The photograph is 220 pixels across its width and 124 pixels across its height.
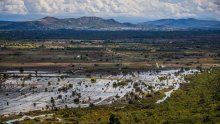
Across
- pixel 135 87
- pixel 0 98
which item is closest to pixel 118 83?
pixel 135 87

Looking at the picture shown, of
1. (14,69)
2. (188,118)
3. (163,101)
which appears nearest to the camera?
(188,118)

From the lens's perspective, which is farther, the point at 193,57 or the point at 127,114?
the point at 193,57

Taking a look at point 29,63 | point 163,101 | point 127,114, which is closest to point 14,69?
point 29,63

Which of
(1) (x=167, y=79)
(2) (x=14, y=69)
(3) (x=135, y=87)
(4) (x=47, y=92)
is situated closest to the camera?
(4) (x=47, y=92)

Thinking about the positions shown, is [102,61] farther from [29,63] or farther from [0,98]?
[0,98]

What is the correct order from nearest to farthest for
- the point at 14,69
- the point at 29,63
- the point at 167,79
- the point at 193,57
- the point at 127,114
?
the point at 127,114
the point at 167,79
the point at 14,69
the point at 29,63
the point at 193,57

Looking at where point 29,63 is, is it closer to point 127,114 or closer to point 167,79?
point 167,79
